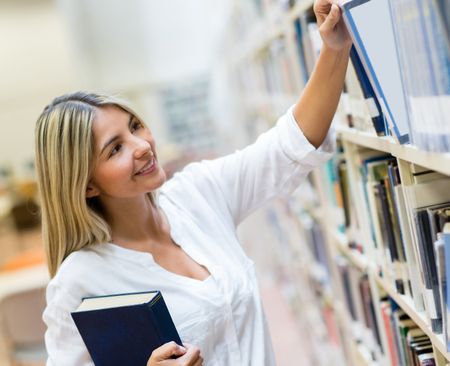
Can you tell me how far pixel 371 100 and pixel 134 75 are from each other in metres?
7.43

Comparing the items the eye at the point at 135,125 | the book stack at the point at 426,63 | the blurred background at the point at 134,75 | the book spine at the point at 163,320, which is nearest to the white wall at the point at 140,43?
the blurred background at the point at 134,75

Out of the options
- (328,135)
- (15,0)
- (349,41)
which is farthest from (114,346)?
(15,0)

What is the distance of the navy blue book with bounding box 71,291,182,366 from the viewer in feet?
4.05

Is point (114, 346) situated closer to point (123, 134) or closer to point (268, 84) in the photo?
point (123, 134)

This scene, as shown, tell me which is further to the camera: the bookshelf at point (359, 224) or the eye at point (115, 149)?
the eye at point (115, 149)

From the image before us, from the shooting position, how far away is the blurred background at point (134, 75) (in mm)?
6102

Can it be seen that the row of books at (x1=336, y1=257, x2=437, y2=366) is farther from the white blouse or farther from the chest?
the chest

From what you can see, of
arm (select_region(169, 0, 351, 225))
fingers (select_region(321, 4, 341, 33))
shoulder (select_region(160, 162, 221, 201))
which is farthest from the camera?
shoulder (select_region(160, 162, 221, 201))

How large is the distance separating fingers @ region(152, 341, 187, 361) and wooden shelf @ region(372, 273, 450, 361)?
0.52 m

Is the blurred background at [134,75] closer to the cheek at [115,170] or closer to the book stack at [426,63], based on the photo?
the cheek at [115,170]

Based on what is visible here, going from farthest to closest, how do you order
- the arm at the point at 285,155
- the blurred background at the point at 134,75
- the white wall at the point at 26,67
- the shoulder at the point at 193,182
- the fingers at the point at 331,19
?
1. the white wall at the point at 26,67
2. the blurred background at the point at 134,75
3. the shoulder at the point at 193,182
4. the arm at the point at 285,155
5. the fingers at the point at 331,19

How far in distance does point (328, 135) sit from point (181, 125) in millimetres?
7380

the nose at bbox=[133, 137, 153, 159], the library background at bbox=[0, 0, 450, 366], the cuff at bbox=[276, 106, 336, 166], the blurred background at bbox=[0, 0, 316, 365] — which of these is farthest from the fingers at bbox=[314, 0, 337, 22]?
the blurred background at bbox=[0, 0, 316, 365]

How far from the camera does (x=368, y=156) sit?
153 centimetres
